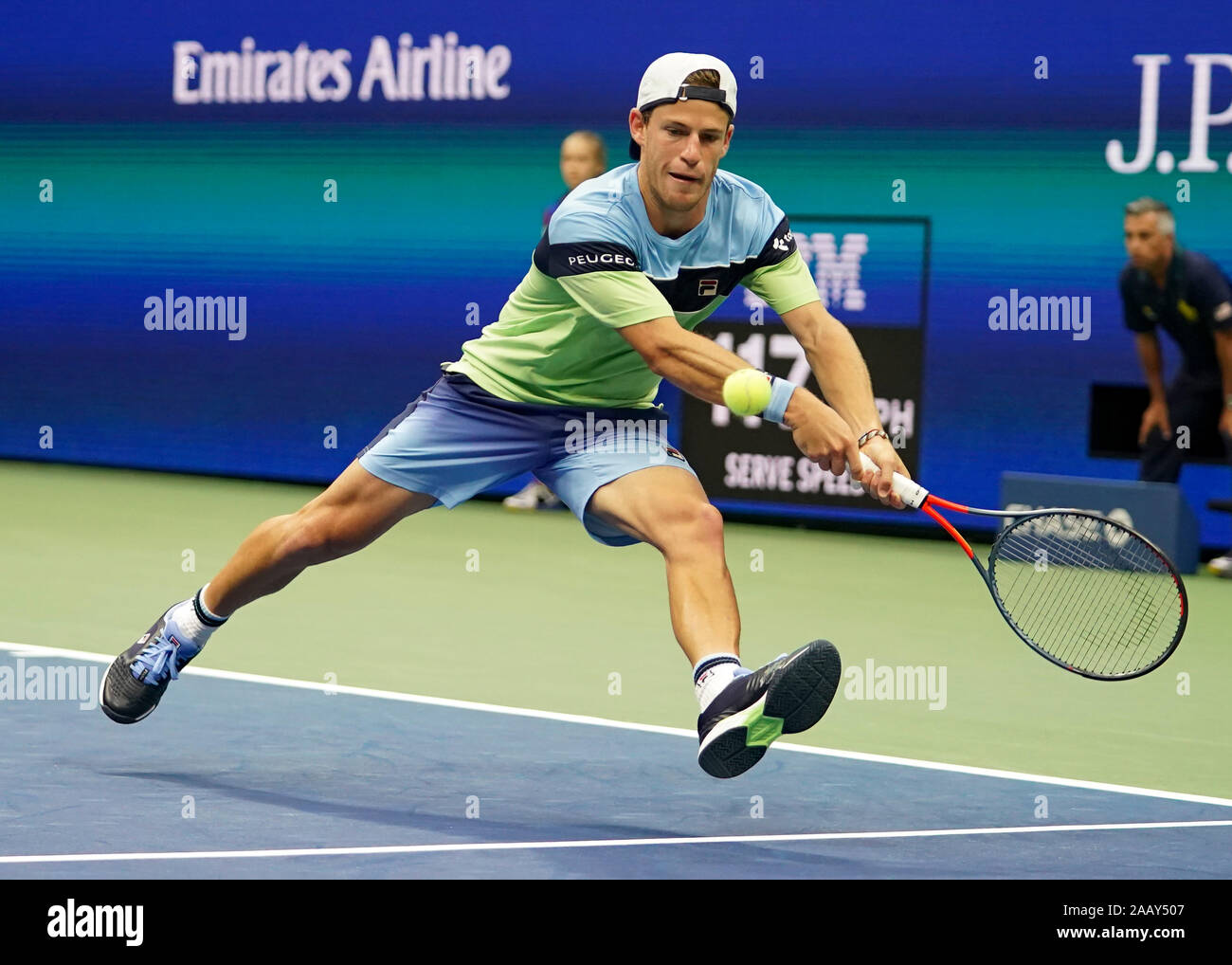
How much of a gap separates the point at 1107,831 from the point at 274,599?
171 inches

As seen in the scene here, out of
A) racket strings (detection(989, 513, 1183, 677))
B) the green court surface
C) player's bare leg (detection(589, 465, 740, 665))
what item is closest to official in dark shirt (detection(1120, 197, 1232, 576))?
the green court surface

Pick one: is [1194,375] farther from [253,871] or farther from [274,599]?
[253,871]

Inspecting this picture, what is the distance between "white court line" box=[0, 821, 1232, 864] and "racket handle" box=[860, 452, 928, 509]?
856mm

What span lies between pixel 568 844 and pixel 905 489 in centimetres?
114

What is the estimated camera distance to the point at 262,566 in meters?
5.47

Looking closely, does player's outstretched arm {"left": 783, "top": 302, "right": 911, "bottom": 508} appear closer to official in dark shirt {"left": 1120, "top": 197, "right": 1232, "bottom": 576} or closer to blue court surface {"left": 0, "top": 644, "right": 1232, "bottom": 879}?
blue court surface {"left": 0, "top": 644, "right": 1232, "bottom": 879}

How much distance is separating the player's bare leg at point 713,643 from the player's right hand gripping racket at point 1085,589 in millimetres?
448

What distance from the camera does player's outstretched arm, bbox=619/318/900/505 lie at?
15.3 feet

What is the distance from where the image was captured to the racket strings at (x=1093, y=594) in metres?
5.33

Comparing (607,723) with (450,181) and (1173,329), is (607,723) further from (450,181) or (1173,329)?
(450,181)

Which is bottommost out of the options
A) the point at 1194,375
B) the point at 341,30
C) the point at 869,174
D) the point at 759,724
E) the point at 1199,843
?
the point at 1199,843

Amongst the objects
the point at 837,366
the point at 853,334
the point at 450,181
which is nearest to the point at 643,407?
the point at 837,366

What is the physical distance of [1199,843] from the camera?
199 inches

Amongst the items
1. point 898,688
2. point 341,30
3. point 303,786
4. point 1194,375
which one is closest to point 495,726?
point 303,786
